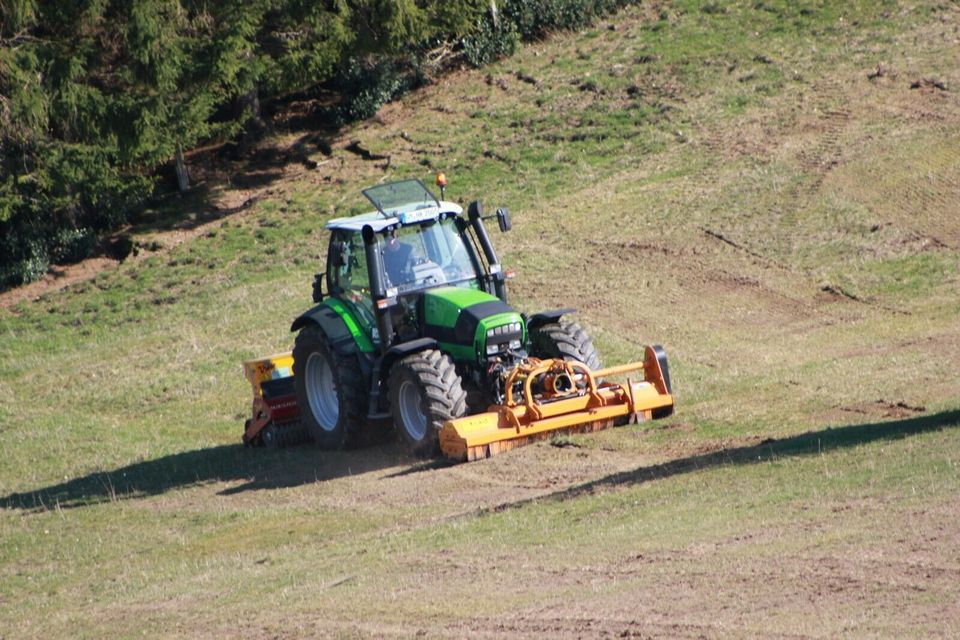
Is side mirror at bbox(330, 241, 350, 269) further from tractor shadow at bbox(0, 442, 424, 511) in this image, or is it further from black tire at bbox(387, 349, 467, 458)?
tractor shadow at bbox(0, 442, 424, 511)

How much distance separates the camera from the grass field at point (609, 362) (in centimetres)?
816

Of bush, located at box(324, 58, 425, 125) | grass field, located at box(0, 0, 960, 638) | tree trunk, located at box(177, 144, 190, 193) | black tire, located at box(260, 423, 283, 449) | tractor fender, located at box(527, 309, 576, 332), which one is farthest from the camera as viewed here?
bush, located at box(324, 58, 425, 125)

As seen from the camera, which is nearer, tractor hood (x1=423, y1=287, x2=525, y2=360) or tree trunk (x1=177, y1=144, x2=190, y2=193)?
tractor hood (x1=423, y1=287, x2=525, y2=360)

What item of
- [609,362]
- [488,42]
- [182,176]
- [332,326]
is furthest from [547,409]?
[488,42]

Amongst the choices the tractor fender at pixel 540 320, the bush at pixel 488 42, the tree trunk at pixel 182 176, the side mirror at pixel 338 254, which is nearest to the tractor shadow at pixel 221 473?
the tractor fender at pixel 540 320

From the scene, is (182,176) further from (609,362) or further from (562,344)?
(562,344)

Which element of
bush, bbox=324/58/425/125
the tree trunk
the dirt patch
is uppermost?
bush, bbox=324/58/425/125

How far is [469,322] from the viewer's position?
13.1 m

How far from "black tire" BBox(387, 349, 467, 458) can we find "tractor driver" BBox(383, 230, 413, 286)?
40.8 inches

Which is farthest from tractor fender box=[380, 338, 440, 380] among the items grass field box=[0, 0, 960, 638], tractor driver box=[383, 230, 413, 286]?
grass field box=[0, 0, 960, 638]

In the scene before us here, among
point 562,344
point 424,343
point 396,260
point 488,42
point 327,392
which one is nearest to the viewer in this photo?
point 424,343

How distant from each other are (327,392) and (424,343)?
2235 mm

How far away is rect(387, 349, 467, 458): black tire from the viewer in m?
12.9

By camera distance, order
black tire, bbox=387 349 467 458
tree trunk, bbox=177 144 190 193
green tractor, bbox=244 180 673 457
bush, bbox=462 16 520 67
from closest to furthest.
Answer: black tire, bbox=387 349 467 458, green tractor, bbox=244 180 673 457, tree trunk, bbox=177 144 190 193, bush, bbox=462 16 520 67
